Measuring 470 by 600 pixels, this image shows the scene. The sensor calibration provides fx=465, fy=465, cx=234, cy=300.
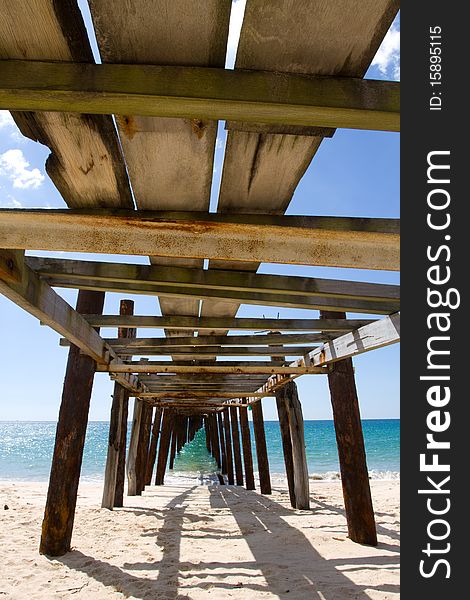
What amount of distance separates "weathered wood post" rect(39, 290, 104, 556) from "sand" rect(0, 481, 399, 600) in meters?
0.28

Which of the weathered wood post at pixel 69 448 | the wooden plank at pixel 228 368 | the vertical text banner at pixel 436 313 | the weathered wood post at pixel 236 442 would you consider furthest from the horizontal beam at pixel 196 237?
the weathered wood post at pixel 236 442

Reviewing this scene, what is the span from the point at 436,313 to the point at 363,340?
2.79 meters

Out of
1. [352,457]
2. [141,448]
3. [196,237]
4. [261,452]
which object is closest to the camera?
[196,237]

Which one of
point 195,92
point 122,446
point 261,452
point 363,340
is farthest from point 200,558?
point 261,452

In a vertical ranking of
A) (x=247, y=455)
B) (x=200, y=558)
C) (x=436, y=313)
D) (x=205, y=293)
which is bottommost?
(x=200, y=558)

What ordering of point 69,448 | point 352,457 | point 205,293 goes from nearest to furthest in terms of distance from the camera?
point 205,293 → point 69,448 → point 352,457

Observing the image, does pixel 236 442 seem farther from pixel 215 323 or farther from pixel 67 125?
pixel 67 125

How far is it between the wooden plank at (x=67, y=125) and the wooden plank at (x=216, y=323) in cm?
231

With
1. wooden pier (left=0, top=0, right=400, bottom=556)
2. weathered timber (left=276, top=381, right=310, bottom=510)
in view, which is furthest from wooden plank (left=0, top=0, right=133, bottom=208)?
weathered timber (left=276, top=381, right=310, bottom=510)

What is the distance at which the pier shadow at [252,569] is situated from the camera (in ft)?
14.3

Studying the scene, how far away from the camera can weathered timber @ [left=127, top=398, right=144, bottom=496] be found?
11805 mm

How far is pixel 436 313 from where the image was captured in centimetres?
189

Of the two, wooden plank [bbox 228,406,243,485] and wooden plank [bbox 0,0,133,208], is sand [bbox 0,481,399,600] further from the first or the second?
wooden plank [bbox 228,406,243,485]

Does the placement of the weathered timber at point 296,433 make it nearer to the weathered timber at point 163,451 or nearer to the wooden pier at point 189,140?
the wooden pier at point 189,140
